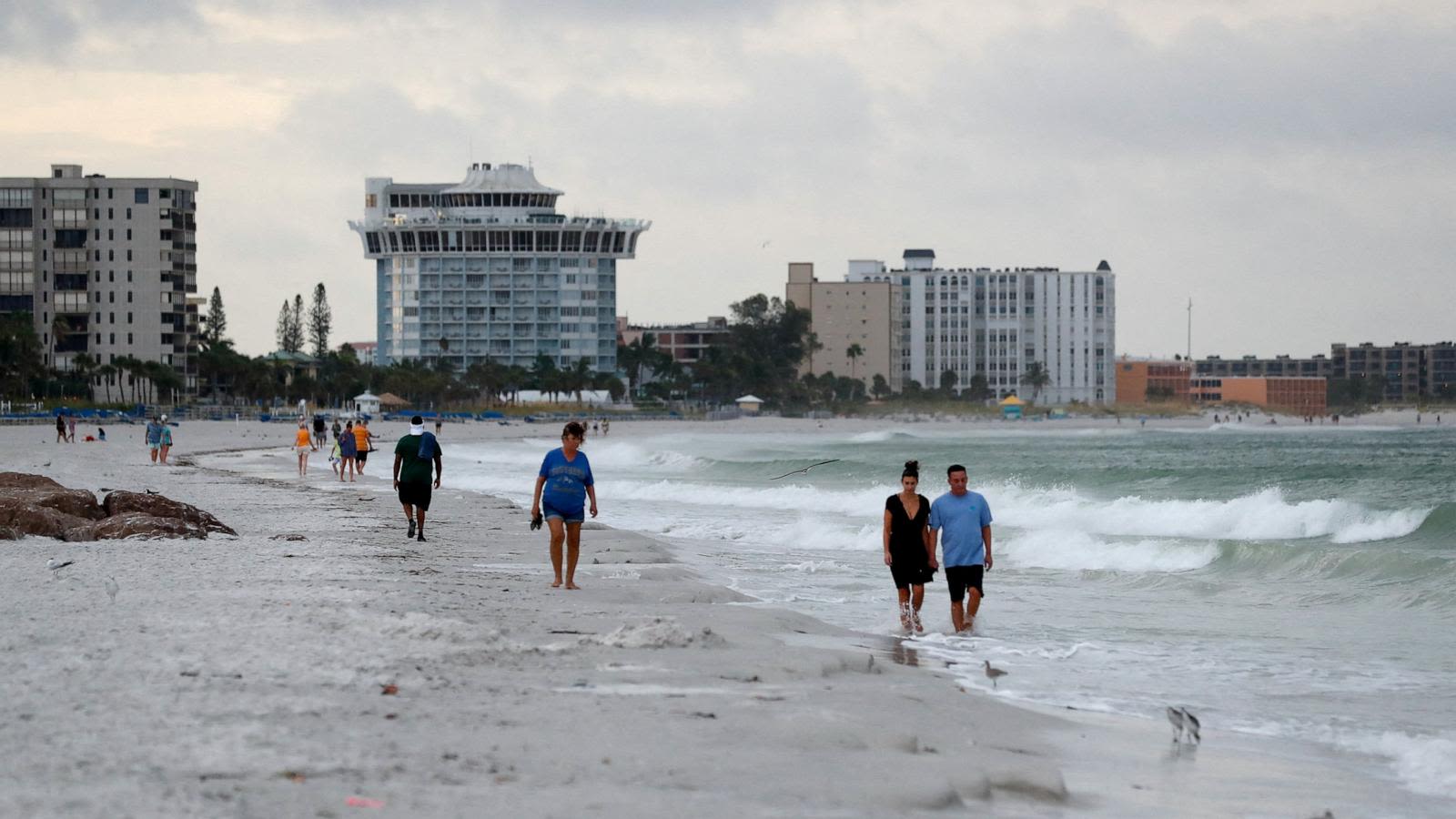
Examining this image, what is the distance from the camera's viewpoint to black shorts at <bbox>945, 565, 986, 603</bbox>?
37.1 feet

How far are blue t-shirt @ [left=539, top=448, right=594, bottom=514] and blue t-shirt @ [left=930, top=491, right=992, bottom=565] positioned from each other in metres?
3.06

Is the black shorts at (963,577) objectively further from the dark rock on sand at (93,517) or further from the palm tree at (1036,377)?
the palm tree at (1036,377)

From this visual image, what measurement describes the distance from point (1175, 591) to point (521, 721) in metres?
10.9

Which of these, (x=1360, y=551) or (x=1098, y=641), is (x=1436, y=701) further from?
(x=1360, y=551)

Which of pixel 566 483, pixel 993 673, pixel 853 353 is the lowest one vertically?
pixel 993 673

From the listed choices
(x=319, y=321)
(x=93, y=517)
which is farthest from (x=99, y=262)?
(x=93, y=517)

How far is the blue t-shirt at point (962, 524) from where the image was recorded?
36.4 ft

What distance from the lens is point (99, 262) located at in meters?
122

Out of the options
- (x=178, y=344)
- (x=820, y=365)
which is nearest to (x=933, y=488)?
(x=178, y=344)

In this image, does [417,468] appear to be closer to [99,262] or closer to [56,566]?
[56,566]

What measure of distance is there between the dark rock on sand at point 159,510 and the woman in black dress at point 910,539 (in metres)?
8.66

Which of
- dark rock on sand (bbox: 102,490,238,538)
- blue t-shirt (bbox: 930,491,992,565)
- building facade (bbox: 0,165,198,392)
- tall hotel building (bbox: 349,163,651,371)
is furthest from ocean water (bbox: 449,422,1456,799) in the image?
tall hotel building (bbox: 349,163,651,371)

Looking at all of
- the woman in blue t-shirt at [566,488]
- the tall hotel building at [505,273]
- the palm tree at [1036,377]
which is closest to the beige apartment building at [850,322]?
the palm tree at [1036,377]

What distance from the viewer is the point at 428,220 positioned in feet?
544
